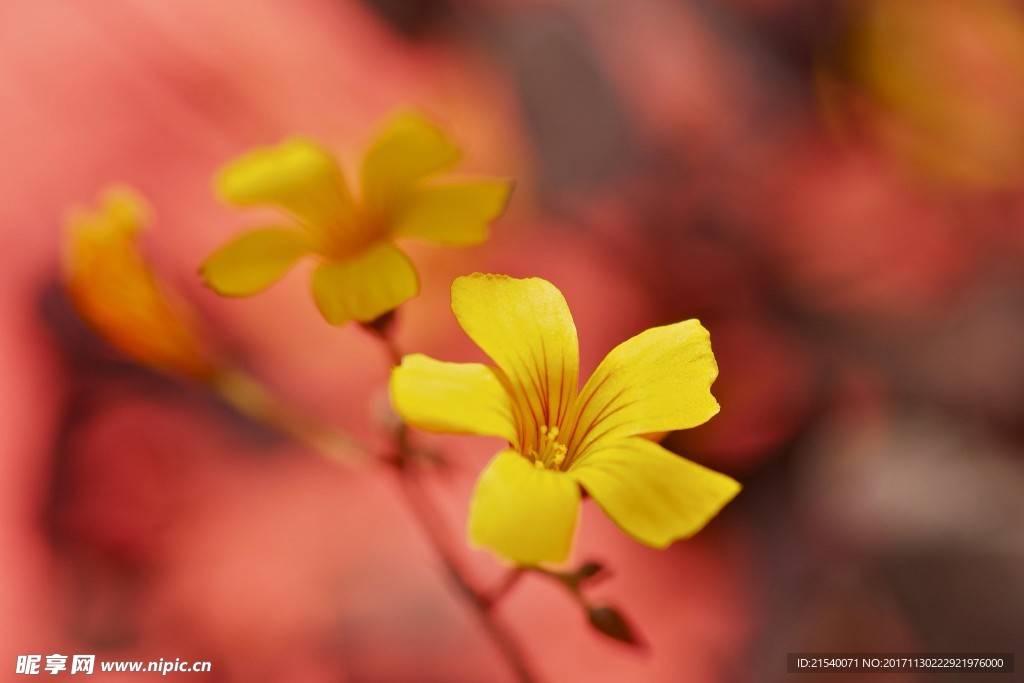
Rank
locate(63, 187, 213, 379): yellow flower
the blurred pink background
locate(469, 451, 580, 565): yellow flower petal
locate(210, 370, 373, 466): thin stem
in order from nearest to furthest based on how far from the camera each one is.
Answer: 1. locate(469, 451, 580, 565): yellow flower petal
2. locate(63, 187, 213, 379): yellow flower
3. locate(210, 370, 373, 466): thin stem
4. the blurred pink background

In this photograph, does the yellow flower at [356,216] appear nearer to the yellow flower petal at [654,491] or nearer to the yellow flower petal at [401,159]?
the yellow flower petal at [401,159]

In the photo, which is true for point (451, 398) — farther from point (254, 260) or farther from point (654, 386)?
point (254, 260)

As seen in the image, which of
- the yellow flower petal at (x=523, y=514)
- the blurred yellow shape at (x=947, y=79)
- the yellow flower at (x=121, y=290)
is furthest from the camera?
the blurred yellow shape at (x=947, y=79)

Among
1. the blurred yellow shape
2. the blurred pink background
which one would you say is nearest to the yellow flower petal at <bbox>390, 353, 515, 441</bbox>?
the blurred pink background

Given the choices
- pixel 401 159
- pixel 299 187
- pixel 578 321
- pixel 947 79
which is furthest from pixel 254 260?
pixel 947 79

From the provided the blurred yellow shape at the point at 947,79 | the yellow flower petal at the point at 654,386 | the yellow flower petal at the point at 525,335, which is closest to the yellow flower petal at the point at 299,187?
the yellow flower petal at the point at 525,335

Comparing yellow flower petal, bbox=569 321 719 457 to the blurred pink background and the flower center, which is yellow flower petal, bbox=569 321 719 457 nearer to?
the flower center
